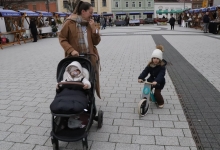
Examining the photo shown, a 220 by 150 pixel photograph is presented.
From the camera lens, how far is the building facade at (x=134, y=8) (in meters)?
60.0

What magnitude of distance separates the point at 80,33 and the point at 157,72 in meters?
1.61

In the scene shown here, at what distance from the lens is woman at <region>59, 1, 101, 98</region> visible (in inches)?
131

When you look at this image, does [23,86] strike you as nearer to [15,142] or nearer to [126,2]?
[15,142]

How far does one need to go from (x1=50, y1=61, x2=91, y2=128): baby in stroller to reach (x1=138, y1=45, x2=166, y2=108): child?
1.25 metres

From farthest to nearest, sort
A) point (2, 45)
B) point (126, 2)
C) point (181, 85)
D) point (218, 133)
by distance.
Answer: point (126, 2)
point (2, 45)
point (181, 85)
point (218, 133)

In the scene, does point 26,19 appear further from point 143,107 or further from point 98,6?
point 98,6

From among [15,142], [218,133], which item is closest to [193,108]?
[218,133]

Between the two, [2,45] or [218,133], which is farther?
[2,45]

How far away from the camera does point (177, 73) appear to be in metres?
6.56

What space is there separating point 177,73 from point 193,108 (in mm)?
2570

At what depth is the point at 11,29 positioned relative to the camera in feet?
58.8

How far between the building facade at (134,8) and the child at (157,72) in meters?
57.9

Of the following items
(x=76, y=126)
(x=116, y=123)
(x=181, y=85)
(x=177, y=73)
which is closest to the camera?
(x=76, y=126)

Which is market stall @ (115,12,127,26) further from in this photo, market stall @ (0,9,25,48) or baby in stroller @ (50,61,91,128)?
baby in stroller @ (50,61,91,128)
